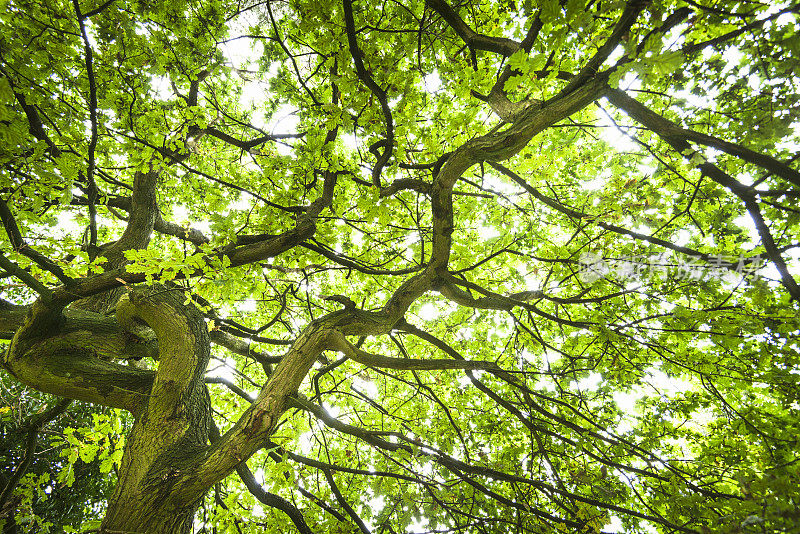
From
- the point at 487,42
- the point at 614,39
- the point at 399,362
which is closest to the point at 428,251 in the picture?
the point at 399,362

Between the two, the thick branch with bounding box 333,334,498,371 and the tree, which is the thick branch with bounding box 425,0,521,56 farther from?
the thick branch with bounding box 333,334,498,371

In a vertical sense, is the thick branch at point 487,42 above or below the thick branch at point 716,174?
above

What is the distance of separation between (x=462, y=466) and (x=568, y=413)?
1.99m

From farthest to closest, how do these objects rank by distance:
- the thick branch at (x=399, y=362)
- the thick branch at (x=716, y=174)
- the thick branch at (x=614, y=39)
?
1. the thick branch at (x=399, y=362)
2. the thick branch at (x=716, y=174)
3. the thick branch at (x=614, y=39)

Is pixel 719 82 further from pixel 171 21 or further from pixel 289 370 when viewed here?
pixel 171 21

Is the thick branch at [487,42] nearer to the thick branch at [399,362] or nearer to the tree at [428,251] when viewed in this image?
the tree at [428,251]

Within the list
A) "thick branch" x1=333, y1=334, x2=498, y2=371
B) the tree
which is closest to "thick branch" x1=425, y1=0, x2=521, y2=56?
the tree

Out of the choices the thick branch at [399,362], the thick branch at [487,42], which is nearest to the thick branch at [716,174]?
the thick branch at [487,42]

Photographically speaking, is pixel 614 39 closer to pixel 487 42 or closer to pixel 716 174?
pixel 716 174

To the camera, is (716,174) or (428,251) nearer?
(716,174)

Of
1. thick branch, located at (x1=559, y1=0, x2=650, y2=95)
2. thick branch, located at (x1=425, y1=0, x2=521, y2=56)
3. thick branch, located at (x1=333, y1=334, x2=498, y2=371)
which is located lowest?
thick branch, located at (x1=333, y1=334, x2=498, y2=371)

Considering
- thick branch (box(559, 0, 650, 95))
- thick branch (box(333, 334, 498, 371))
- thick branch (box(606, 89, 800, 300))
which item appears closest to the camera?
thick branch (box(559, 0, 650, 95))

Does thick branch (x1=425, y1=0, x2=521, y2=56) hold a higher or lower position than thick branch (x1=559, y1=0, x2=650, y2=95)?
higher

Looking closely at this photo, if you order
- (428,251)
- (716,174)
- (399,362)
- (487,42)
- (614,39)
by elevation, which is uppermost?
(487,42)
